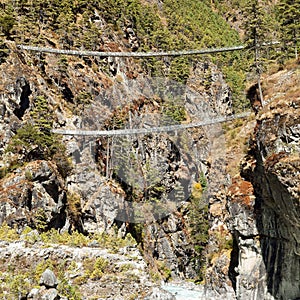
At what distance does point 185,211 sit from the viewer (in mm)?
54031

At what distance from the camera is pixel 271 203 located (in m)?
23.6

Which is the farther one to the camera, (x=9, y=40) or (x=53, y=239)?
(x=9, y=40)

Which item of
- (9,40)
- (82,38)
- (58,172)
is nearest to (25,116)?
(58,172)

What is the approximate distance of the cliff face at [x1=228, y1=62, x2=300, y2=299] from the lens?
19.9 metres

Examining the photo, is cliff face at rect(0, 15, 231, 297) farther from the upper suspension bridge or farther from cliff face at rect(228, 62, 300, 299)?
cliff face at rect(228, 62, 300, 299)

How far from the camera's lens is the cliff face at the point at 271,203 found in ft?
65.3

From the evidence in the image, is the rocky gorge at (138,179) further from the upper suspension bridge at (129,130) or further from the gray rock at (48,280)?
the upper suspension bridge at (129,130)

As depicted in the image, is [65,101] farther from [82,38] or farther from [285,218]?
[285,218]

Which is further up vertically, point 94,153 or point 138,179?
point 94,153

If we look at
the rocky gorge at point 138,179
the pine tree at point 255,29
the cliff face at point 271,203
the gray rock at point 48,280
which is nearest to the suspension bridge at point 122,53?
the pine tree at point 255,29

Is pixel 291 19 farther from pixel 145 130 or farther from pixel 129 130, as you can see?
pixel 145 130

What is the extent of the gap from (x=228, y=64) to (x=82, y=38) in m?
34.9

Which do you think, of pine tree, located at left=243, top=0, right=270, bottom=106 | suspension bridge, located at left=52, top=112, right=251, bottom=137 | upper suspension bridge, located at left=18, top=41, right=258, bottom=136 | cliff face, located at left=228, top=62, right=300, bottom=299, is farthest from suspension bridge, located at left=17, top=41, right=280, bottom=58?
cliff face, located at left=228, top=62, right=300, bottom=299

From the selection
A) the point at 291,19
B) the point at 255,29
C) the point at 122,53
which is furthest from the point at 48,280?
the point at 122,53
